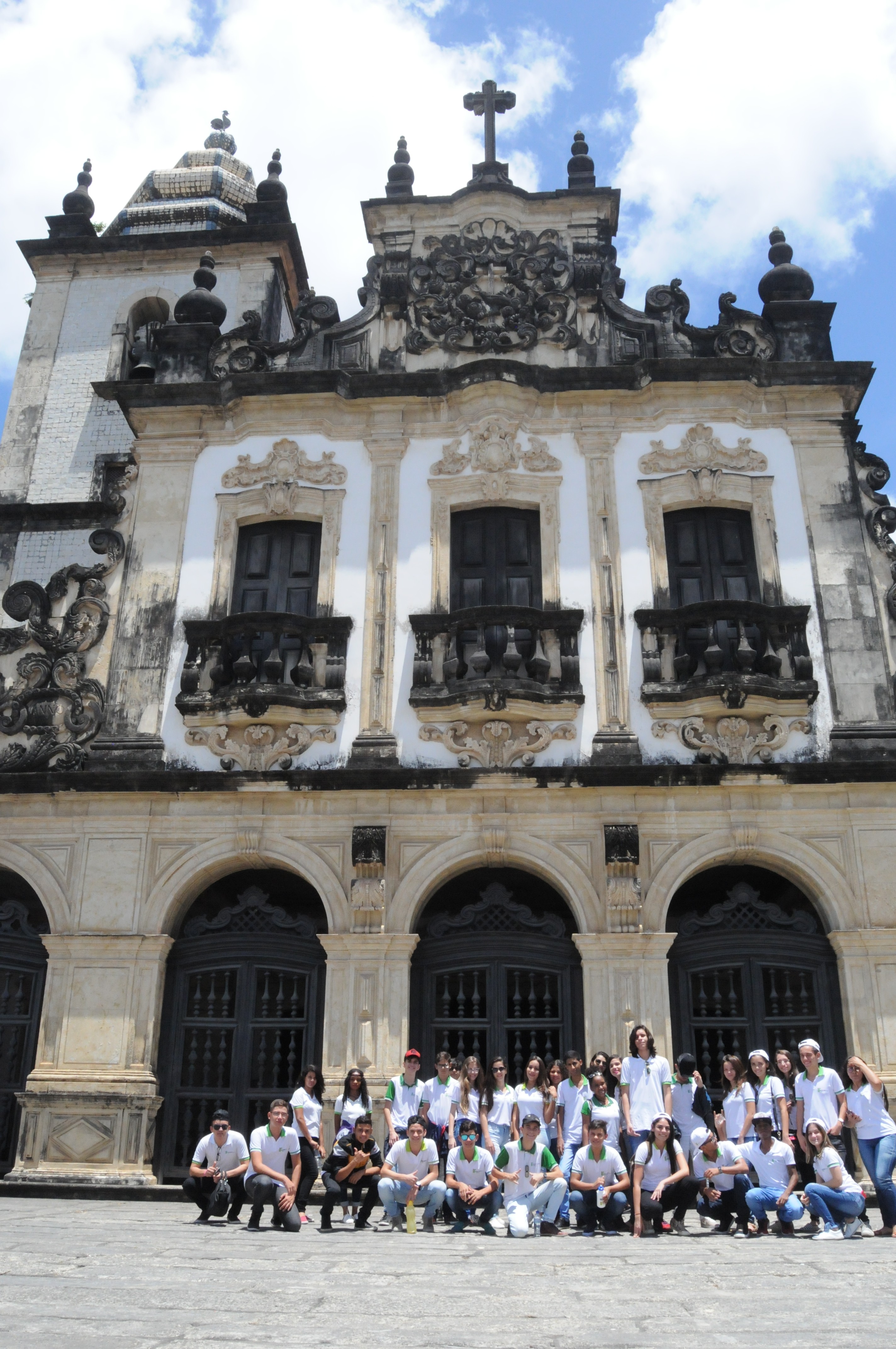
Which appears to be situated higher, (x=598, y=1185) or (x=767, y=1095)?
(x=767, y=1095)

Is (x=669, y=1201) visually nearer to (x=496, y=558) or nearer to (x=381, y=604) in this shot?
(x=381, y=604)

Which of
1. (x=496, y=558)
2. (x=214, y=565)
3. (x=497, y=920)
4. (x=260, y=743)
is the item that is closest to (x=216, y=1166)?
(x=497, y=920)

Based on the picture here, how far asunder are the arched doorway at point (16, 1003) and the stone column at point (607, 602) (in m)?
7.08

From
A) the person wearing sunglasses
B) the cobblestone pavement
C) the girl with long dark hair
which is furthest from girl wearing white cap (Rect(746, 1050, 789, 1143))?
the person wearing sunglasses

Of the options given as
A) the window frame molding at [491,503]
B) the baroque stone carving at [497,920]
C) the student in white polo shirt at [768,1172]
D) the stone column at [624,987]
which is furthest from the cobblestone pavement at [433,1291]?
the window frame molding at [491,503]

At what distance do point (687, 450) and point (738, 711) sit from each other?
377 cm

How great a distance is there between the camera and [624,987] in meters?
13.0

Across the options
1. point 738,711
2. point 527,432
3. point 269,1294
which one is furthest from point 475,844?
point 269,1294

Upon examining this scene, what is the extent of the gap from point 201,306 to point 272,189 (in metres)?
8.09

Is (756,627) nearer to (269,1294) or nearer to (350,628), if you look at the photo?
(350,628)

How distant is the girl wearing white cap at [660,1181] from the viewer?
30.8 ft

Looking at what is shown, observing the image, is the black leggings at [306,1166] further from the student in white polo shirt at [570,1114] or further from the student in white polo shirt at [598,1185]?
the student in white polo shirt at [598,1185]

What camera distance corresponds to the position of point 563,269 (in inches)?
660

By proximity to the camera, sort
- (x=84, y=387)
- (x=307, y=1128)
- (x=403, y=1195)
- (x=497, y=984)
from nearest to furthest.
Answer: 1. (x=403, y=1195)
2. (x=307, y=1128)
3. (x=497, y=984)
4. (x=84, y=387)
